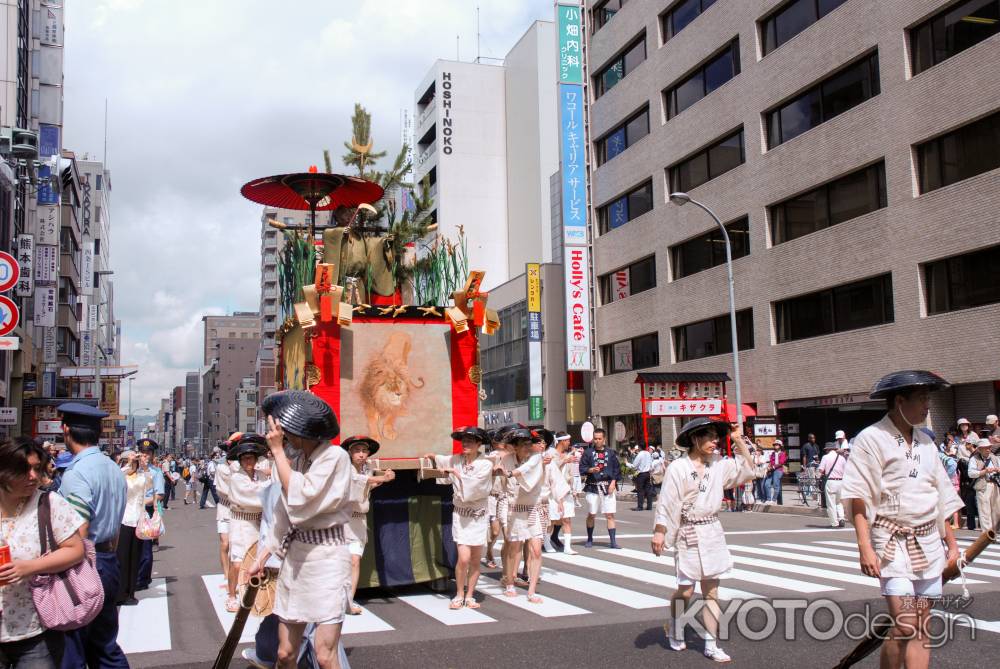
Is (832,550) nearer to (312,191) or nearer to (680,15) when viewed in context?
(312,191)

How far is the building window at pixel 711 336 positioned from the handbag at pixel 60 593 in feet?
99.8

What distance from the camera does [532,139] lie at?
6488 cm

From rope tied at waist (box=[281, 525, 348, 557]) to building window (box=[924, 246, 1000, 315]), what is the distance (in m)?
22.7

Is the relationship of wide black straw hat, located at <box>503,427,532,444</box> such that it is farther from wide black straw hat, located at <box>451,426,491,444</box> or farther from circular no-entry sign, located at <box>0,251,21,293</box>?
circular no-entry sign, located at <box>0,251,21,293</box>

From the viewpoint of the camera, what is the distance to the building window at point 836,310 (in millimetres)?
27344

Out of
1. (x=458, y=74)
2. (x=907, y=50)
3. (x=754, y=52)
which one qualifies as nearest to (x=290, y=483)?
(x=907, y=50)

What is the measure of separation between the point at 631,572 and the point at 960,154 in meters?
18.2

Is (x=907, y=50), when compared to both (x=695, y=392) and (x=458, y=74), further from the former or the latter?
(x=458, y=74)

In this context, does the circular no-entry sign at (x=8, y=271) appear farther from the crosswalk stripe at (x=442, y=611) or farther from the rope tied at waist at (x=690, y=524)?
the rope tied at waist at (x=690, y=524)

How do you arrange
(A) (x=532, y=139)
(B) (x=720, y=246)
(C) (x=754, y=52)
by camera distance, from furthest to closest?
(A) (x=532, y=139), (B) (x=720, y=246), (C) (x=754, y=52)

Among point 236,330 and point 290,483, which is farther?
point 236,330

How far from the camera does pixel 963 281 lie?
2447 cm

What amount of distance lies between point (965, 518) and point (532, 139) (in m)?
50.0

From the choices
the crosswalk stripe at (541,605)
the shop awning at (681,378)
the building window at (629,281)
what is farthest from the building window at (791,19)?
the crosswalk stripe at (541,605)
